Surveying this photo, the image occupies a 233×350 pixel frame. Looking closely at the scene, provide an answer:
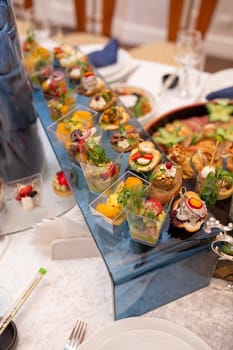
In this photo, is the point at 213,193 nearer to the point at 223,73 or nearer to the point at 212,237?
the point at 212,237

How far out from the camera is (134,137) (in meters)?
0.95

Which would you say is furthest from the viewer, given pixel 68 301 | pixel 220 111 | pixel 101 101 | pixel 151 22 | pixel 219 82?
pixel 151 22

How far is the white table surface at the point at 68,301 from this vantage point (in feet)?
2.47

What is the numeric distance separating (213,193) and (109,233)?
238 millimetres

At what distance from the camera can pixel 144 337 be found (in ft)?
2.28

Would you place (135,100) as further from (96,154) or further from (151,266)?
(151,266)

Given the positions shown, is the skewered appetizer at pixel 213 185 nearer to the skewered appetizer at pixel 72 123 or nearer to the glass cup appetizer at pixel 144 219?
the glass cup appetizer at pixel 144 219

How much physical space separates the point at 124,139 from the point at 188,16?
67.7 inches

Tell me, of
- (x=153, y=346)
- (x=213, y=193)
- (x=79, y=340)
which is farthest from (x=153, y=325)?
(x=213, y=193)

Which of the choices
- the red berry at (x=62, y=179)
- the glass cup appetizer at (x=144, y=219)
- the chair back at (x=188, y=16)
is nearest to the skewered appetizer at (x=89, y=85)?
the red berry at (x=62, y=179)

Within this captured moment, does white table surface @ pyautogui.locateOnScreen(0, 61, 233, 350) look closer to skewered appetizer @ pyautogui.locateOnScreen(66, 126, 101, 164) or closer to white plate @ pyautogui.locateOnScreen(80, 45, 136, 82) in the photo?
skewered appetizer @ pyautogui.locateOnScreen(66, 126, 101, 164)

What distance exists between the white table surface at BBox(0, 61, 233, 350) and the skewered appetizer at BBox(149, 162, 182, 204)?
0.19 meters

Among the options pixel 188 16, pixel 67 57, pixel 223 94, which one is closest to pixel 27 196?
pixel 67 57

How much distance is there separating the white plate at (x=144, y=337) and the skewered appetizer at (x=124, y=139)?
384mm
